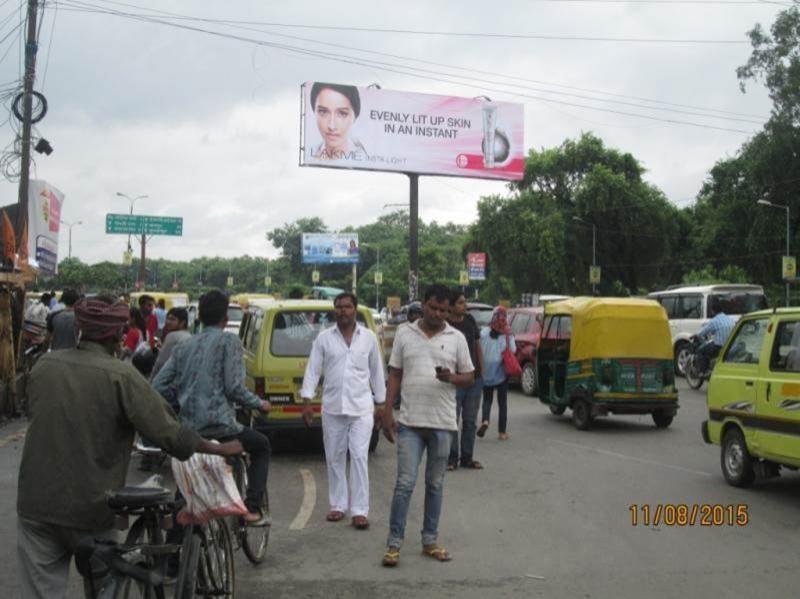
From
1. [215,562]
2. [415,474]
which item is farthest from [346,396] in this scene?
[215,562]

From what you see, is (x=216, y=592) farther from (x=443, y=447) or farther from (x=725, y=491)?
(x=725, y=491)

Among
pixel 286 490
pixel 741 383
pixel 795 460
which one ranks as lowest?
pixel 286 490

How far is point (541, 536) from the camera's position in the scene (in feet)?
23.1

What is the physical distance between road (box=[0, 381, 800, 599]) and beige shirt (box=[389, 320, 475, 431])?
102cm

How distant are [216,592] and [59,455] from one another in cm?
136

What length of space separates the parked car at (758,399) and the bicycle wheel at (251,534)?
4633 mm

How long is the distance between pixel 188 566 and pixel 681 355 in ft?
64.1

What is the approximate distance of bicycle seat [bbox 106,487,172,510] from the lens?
3.68 meters

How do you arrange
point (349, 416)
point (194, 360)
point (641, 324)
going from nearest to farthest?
1. point (194, 360)
2. point (349, 416)
3. point (641, 324)

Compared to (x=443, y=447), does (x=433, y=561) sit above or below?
below

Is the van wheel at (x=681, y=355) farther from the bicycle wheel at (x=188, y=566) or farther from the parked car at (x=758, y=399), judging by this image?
the bicycle wheel at (x=188, y=566)

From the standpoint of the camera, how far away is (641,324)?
13.1 meters

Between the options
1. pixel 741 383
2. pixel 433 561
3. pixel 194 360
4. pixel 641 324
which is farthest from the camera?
pixel 641 324

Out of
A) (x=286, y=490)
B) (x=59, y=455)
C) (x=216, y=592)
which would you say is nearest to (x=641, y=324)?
(x=286, y=490)
